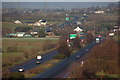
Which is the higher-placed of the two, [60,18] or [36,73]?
[60,18]

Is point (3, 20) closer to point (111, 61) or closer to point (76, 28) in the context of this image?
point (76, 28)

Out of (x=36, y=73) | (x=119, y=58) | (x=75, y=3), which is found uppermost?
(x=75, y=3)

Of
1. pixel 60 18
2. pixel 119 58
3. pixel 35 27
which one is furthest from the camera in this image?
pixel 60 18

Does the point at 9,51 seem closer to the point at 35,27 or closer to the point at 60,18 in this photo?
the point at 35,27

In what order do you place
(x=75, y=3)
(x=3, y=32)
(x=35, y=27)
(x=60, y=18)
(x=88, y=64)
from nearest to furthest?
(x=88, y=64), (x=3, y=32), (x=35, y=27), (x=60, y=18), (x=75, y=3)

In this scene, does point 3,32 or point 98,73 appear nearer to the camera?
point 98,73

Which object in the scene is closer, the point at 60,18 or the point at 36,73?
the point at 36,73

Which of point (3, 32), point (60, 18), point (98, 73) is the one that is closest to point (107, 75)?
point (98, 73)

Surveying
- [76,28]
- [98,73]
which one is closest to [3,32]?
[76,28]

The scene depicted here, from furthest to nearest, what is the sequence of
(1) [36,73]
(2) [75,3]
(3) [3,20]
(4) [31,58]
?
(2) [75,3]
(3) [3,20]
(4) [31,58]
(1) [36,73]
